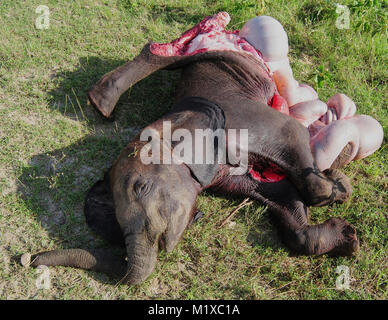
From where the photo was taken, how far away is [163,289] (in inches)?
131

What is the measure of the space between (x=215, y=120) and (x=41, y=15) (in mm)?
2994

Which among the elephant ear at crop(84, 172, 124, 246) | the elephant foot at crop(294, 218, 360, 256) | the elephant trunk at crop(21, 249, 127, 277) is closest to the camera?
the elephant trunk at crop(21, 249, 127, 277)

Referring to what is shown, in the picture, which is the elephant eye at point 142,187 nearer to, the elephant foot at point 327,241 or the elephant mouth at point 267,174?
the elephant mouth at point 267,174

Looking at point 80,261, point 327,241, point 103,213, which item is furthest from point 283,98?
point 80,261

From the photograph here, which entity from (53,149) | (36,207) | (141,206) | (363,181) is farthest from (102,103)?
(363,181)

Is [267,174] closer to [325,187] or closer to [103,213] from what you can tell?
[325,187]

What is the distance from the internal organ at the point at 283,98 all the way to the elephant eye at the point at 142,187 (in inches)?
47.7

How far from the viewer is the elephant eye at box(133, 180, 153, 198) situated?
2973 millimetres

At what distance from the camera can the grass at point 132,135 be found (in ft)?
11.2

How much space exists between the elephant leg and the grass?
4.3 inches

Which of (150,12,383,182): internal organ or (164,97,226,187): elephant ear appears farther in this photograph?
(150,12,383,182): internal organ

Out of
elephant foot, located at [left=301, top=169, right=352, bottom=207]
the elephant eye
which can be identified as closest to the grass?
elephant foot, located at [left=301, top=169, right=352, bottom=207]

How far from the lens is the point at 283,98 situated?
4.29m

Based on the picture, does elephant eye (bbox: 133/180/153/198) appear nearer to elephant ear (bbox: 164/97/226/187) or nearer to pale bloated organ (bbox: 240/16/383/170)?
elephant ear (bbox: 164/97/226/187)
